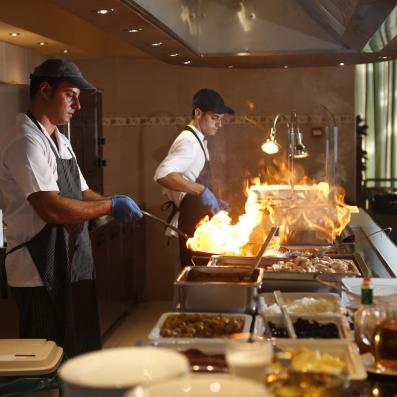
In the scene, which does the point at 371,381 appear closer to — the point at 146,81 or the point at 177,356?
the point at 177,356

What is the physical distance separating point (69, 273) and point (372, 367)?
1952mm

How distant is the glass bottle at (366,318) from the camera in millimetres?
2070

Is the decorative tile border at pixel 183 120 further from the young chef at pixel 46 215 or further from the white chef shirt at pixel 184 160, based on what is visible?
the young chef at pixel 46 215

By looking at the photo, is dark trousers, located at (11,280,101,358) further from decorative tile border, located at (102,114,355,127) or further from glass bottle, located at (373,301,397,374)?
decorative tile border, located at (102,114,355,127)

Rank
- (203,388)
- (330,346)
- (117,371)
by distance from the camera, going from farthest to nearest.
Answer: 1. (330,346)
2. (117,371)
3. (203,388)

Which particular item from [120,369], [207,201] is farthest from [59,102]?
[120,369]

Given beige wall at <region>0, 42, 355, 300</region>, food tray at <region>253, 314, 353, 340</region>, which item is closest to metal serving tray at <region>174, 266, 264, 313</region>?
Answer: food tray at <region>253, 314, 353, 340</region>

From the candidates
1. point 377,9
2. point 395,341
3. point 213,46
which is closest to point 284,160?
point 213,46

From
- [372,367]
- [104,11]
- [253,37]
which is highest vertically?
[253,37]

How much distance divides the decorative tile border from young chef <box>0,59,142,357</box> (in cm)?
325

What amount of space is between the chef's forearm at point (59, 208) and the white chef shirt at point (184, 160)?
173cm

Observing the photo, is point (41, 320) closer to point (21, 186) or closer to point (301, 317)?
point (21, 186)

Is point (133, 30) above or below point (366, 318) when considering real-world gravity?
above

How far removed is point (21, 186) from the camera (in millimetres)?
3498
